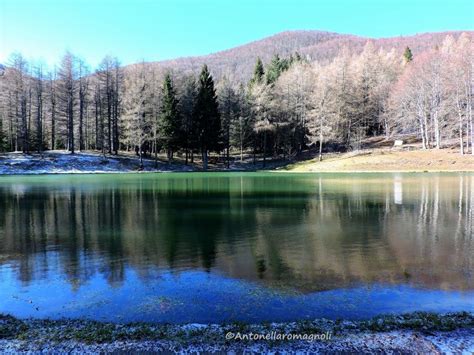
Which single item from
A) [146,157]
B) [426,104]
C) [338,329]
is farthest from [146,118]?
[338,329]

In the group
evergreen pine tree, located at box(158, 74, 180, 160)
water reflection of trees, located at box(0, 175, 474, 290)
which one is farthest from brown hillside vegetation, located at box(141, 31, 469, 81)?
water reflection of trees, located at box(0, 175, 474, 290)

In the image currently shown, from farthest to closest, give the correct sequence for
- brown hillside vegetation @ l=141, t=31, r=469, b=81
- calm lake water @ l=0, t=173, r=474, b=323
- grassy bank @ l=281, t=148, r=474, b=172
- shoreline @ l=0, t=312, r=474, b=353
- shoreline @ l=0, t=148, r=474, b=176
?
brown hillside vegetation @ l=141, t=31, r=469, b=81 → shoreline @ l=0, t=148, r=474, b=176 → grassy bank @ l=281, t=148, r=474, b=172 → calm lake water @ l=0, t=173, r=474, b=323 → shoreline @ l=0, t=312, r=474, b=353

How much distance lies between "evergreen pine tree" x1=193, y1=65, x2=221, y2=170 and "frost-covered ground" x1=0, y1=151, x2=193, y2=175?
4.81m

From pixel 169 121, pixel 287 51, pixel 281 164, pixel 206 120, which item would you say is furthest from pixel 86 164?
pixel 287 51

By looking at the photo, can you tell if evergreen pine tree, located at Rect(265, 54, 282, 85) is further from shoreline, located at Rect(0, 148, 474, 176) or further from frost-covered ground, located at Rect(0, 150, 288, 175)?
shoreline, located at Rect(0, 148, 474, 176)

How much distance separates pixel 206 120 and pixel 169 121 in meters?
6.03

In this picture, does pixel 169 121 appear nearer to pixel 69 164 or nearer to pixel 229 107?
pixel 229 107

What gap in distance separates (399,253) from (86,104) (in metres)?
68.0

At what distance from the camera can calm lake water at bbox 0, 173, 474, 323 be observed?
7234 millimetres

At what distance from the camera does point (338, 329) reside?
5.80 metres

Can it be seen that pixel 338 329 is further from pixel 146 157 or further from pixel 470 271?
pixel 146 157

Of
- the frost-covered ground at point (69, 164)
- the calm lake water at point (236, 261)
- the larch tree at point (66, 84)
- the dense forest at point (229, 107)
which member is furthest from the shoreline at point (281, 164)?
the calm lake water at point (236, 261)

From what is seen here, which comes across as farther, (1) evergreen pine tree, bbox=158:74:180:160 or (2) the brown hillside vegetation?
(2) the brown hillside vegetation

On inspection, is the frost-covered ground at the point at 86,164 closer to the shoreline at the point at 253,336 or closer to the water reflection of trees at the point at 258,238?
the water reflection of trees at the point at 258,238
